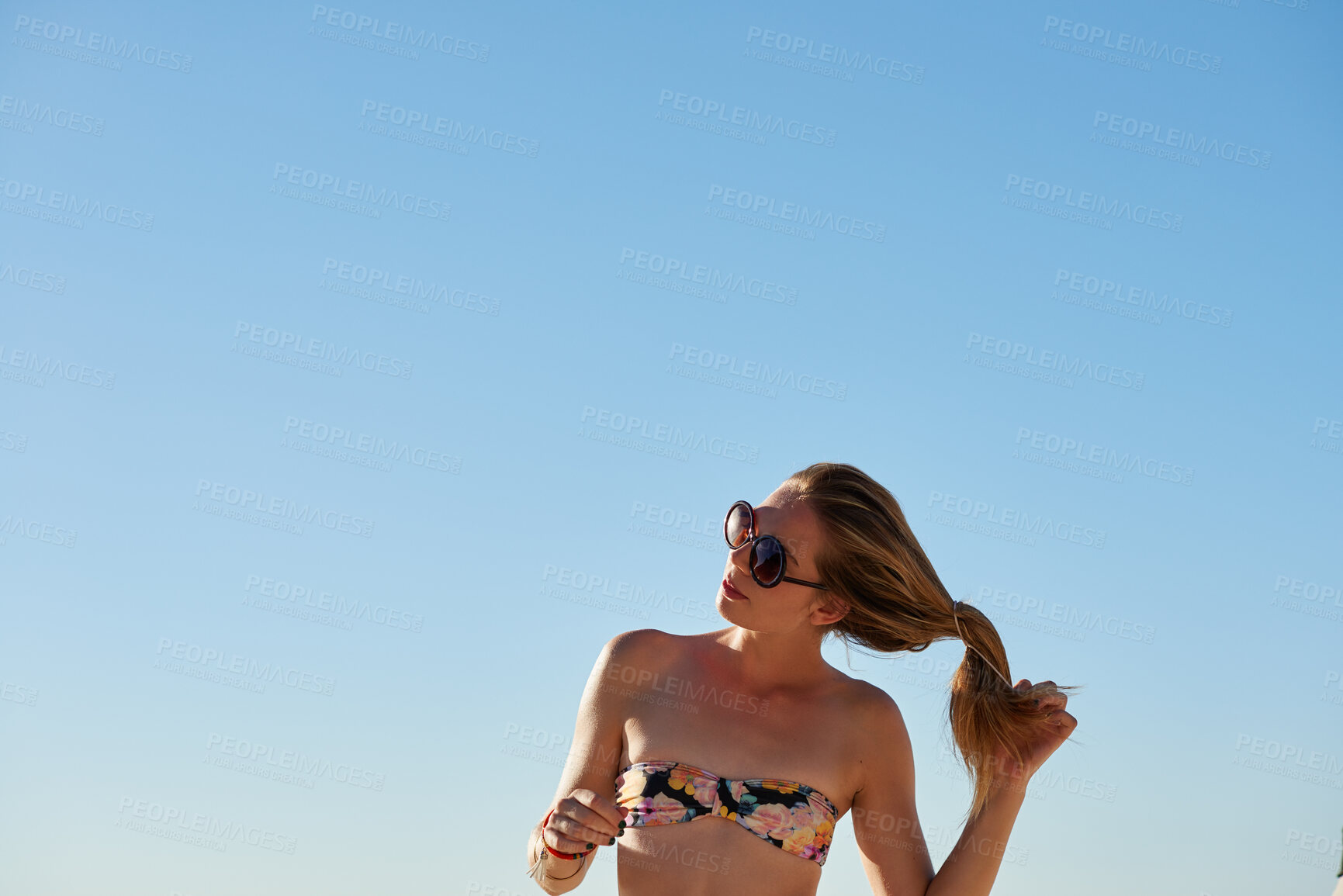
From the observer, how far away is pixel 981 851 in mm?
4625

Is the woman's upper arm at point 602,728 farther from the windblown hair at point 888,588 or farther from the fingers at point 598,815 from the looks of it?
the windblown hair at point 888,588

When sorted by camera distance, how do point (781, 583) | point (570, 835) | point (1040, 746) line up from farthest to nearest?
point (781, 583) < point (1040, 746) < point (570, 835)

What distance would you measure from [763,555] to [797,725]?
736 millimetres

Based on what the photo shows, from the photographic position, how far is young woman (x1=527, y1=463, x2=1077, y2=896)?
15.1ft

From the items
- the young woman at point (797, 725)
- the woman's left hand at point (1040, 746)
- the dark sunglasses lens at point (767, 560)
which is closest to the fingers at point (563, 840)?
the young woman at point (797, 725)

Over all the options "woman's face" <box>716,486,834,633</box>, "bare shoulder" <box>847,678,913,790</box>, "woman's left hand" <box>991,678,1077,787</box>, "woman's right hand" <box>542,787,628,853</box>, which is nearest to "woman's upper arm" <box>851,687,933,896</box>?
"bare shoulder" <box>847,678,913,790</box>

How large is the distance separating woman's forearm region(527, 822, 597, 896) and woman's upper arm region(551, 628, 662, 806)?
1.04 ft

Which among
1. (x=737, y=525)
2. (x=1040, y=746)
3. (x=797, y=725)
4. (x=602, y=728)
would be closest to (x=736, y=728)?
(x=797, y=725)

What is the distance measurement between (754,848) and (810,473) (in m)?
1.58

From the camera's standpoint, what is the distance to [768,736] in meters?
4.86

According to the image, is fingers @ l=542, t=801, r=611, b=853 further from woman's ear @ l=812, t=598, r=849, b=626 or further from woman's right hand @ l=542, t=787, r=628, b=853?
woman's ear @ l=812, t=598, r=849, b=626

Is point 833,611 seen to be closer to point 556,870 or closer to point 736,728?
point 736,728

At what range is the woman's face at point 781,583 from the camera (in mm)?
4812

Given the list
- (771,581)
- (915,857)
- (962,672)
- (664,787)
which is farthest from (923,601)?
(664,787)
